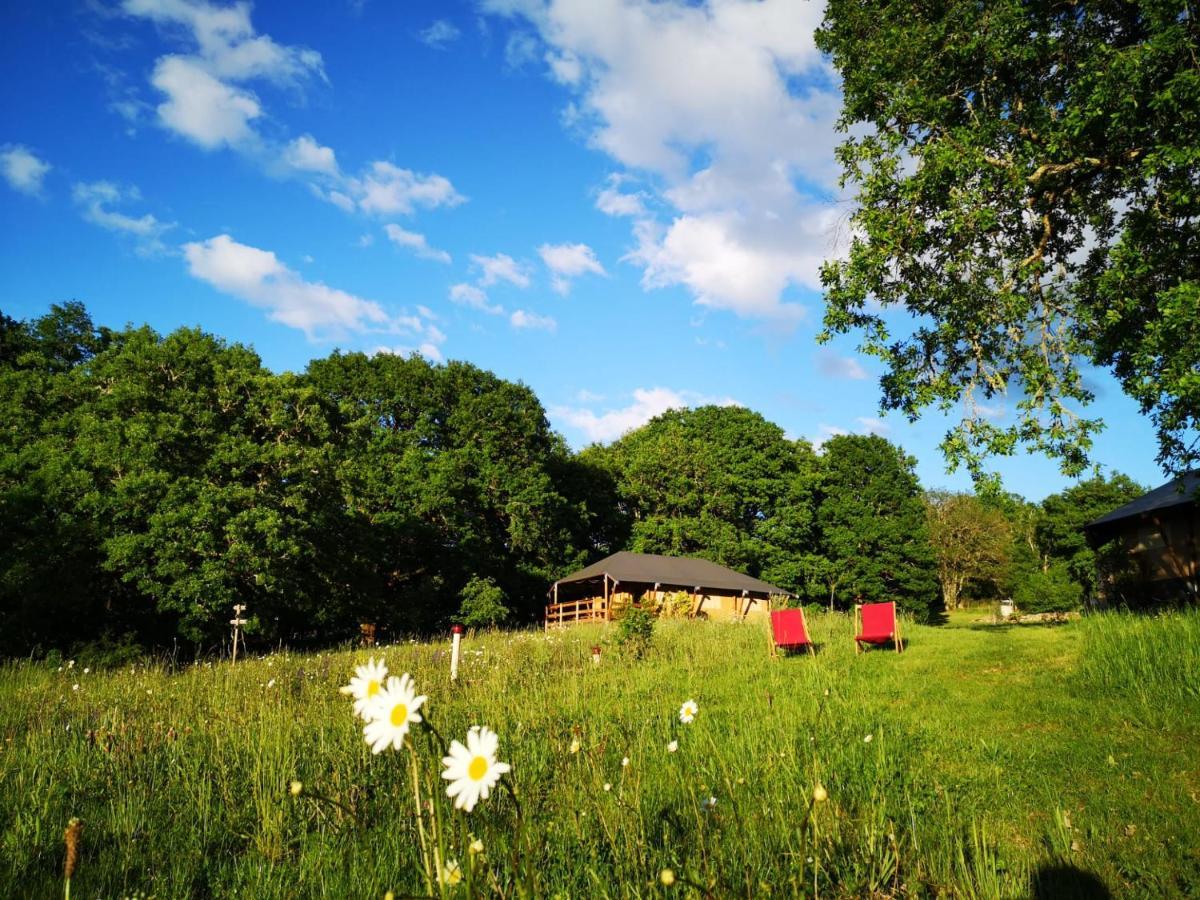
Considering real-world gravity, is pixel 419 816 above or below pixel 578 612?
above

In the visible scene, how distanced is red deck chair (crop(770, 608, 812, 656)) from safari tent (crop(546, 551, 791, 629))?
54.4 ft

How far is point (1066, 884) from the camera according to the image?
10.9 feet

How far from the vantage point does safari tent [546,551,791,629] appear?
30.1 m

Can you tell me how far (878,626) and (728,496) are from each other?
28.3m

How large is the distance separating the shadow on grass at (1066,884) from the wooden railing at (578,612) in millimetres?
24620

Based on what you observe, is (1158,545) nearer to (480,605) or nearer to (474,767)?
(474,767)

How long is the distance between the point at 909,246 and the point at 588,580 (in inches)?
964

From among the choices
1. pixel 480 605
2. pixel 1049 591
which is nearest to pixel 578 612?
pixel 480 605

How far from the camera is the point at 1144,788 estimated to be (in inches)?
191

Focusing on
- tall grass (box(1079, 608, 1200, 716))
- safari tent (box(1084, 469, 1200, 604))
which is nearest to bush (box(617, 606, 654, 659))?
tall grass (box(1079, 608, 1200, 716))

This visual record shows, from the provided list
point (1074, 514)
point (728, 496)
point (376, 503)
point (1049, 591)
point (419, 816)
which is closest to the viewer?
point (419, 816)

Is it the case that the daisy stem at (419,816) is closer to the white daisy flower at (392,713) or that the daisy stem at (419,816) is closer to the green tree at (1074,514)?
the white daisy flower at (392,713)

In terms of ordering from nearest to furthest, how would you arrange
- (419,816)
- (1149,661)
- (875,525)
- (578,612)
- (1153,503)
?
(419,816), (1149,661), (1153,503), (578,612), (875,525)

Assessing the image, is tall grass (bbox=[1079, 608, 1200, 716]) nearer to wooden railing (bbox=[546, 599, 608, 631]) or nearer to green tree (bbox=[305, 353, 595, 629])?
wooden railing (bbox=[546, 599, 608, 631])
